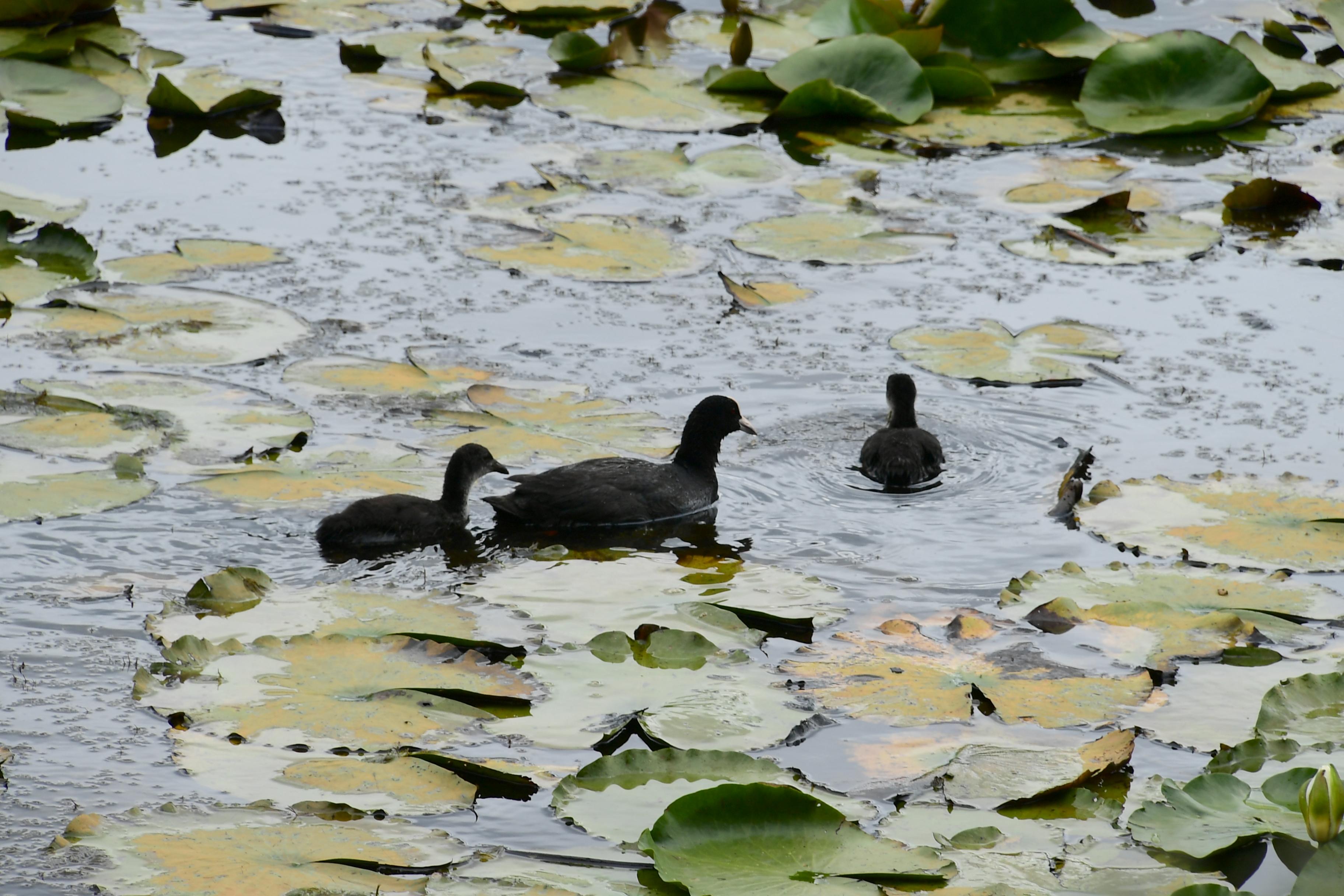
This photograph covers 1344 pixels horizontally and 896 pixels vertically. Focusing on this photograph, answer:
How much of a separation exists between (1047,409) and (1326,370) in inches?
62.4

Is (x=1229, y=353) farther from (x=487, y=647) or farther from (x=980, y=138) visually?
(x=487, y=647)

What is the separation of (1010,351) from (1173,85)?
488 centimetres

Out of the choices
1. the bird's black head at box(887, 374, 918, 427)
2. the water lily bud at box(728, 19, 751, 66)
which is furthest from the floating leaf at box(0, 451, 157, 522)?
the water lily bud at box(728, 19, 751, 66)

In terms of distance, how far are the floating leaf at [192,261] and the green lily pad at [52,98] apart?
8.92 ft

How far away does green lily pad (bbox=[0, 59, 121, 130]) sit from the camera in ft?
40.4

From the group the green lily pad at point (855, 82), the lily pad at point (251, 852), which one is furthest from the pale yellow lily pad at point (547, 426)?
the green lily pad at point (855, 82)

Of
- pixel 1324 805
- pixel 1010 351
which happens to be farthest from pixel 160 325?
pixel 1324 805

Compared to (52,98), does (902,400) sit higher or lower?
lower

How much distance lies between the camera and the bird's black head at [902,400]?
830 centimetres

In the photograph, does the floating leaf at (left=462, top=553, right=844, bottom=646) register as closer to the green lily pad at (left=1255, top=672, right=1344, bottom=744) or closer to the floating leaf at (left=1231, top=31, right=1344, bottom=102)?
the green lily pad at (left=1255, top=672, right=1344, bottom=744)

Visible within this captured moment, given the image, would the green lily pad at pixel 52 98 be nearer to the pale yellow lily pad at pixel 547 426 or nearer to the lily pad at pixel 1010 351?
the pale yellow lily pad at pixel 547 426

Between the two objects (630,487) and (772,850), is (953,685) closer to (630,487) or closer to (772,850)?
(772,850)

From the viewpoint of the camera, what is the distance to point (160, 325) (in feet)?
29.9

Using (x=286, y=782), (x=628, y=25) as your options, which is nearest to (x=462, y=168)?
(x=628, y=25)
